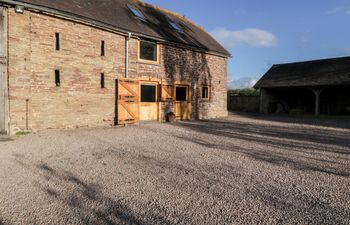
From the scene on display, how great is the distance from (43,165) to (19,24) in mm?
5846

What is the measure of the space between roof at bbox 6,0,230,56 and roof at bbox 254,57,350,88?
6.21 metres

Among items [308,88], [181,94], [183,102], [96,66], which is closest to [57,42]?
[96,66]

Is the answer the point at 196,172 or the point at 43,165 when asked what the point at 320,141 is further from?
the point at 43,165

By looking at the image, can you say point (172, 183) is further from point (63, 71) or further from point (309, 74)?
point (309, 74)

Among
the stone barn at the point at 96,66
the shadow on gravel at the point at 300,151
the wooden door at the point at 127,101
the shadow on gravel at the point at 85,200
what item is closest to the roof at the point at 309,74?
the stone barn at the point at 96,66

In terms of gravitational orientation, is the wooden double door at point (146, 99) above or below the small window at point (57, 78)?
below

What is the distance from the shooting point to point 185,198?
3562 millimetres

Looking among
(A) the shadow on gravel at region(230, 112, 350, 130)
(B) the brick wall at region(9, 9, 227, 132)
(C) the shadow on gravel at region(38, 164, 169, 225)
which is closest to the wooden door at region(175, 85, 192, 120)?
(B) the brick wall at region(9, 9, 227, 132)

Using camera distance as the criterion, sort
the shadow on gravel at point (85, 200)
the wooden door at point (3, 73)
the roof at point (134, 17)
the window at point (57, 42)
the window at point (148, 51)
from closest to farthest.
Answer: the shadow on gravel at point (85, 200)
the wooden door at point (3, 73)
the window at point (57, 42)
the roof at point (134, 17)
the window at point (148, 51)

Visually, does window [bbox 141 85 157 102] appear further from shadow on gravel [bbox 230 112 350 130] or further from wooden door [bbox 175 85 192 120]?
shadow on gravel [bbox 230 112 350 130]

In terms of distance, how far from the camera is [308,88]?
19.2m

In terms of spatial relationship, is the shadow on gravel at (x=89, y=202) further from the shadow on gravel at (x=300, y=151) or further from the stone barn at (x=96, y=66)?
the stone barn at (x=96, y=66)

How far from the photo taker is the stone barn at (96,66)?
8.41m

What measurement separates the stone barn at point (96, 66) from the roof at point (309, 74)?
7852 millimetres
